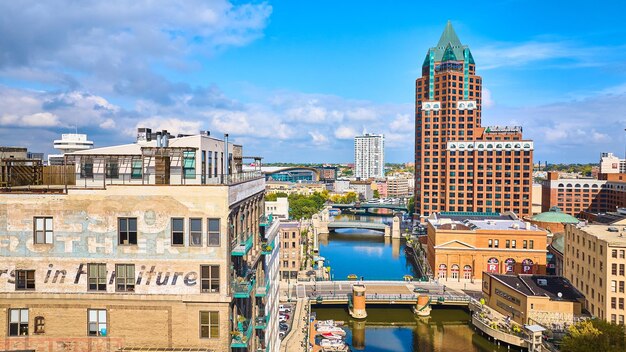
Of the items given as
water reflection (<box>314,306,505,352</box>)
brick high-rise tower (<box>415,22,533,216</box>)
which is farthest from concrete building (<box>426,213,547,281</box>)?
brick high-rise tower (<box>415,22,533,216</box>)

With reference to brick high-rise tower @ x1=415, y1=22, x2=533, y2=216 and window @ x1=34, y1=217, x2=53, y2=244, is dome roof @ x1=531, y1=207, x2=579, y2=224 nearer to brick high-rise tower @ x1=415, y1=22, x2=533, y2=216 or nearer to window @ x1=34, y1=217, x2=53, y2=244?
brick high-rise tower @ x1=415, y1=22, x2=533, y2=216

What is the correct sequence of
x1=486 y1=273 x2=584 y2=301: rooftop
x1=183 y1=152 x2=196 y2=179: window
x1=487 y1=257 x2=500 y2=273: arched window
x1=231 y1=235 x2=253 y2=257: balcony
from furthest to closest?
x1=487 y1=257 x2=500 y2=273: arched window
x1=486 y1=273 x2=584 y2=301: rooftop
x1=183 y1=152 x2=196 y2=179: window
x1=231 y1=235 x2=253 y2=257: balcony

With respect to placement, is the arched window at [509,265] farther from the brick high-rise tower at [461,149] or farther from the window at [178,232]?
the window at [178,232]

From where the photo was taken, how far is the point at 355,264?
15238cm

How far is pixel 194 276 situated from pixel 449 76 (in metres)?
175

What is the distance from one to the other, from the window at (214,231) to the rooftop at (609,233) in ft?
241

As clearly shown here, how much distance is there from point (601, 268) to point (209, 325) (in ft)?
249

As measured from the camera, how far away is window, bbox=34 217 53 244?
79.5ft

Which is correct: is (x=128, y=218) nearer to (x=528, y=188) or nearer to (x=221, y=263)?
(x=221, y=263)

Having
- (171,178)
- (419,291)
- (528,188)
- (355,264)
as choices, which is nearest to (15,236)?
(171,178)

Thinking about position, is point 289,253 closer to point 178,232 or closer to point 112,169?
point 112,169

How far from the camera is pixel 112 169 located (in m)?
29.8

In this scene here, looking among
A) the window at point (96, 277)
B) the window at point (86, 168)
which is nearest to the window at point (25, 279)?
the window at point (96, 277)

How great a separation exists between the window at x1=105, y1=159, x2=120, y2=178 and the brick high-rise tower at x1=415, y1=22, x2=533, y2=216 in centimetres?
15803
